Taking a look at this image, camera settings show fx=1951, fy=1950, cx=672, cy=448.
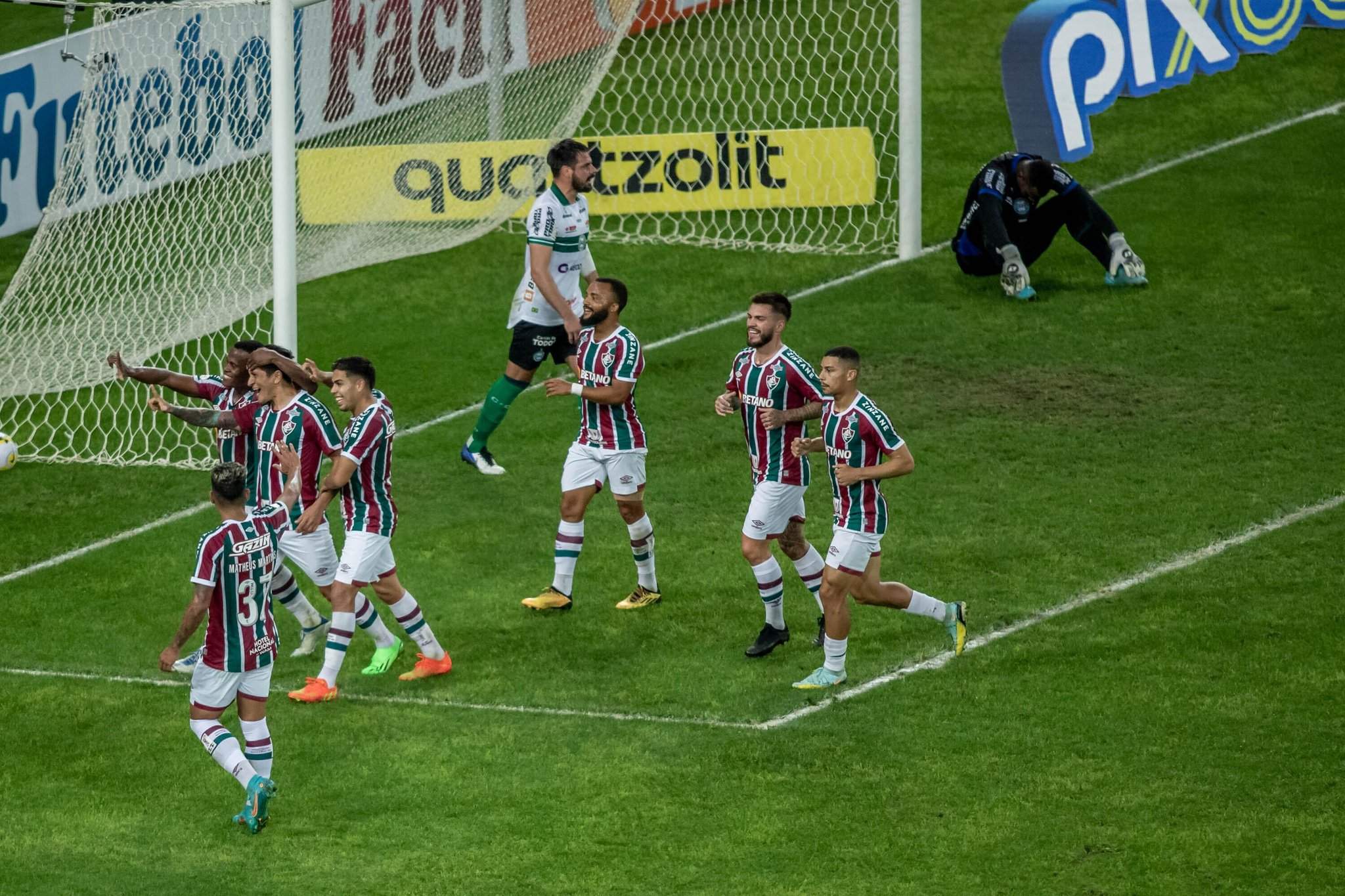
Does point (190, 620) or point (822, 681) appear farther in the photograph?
point (822, 681)

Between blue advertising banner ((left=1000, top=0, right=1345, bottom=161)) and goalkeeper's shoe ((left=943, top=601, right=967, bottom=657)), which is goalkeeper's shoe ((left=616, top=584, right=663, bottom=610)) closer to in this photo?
goalkeeper's shoe ((left=943, top=601, right=967, bottom=657))

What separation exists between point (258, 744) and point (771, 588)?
320cm

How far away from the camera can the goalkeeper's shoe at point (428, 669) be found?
10.8 meters

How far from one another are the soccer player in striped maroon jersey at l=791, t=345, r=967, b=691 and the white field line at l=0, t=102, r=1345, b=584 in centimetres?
531

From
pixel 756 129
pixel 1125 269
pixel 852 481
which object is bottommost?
pixel 1125 269

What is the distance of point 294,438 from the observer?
34.4ft

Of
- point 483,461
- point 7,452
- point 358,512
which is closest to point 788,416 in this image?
point 358,512

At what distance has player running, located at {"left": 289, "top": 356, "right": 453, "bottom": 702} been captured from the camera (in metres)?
10.3

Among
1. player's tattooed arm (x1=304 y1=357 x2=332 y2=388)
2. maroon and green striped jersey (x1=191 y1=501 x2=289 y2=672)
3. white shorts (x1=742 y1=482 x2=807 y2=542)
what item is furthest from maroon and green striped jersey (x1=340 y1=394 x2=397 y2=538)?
white shorts (x1=742 y1=482 x2=807 y2=542)

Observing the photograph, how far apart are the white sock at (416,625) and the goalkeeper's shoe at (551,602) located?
1034 millimetres

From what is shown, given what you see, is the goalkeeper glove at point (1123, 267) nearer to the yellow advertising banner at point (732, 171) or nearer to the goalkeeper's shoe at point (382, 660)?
the yellow advertising banner at point (732, 171)

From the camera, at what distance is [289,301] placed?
13.2 metres

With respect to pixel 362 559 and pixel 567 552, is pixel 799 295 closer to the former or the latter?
pixel 567 552

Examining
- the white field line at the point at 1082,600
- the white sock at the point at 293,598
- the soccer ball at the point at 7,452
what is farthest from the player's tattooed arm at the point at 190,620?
the soccer ball at the point at 7,452
